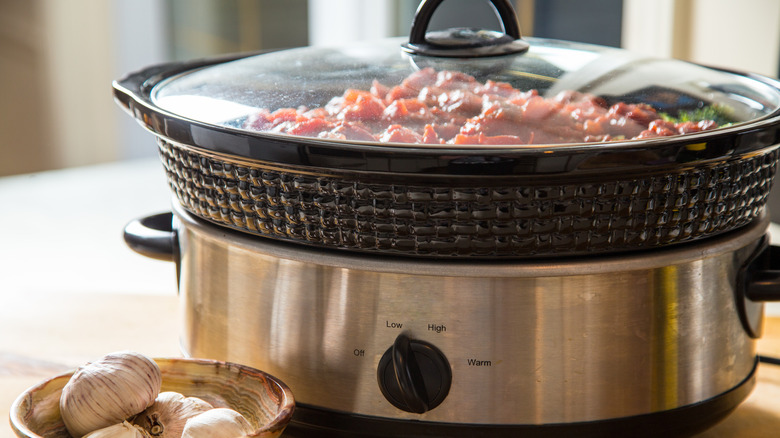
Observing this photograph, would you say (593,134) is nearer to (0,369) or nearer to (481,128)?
(481,128)

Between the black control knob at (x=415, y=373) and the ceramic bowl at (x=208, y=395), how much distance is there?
8 cm

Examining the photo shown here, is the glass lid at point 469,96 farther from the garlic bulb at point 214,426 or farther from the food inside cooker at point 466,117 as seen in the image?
the garlic bulb at point 214,426

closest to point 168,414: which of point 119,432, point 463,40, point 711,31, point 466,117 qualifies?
point 119,432

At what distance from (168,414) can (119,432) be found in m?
0.05

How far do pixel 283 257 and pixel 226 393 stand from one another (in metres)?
0.14

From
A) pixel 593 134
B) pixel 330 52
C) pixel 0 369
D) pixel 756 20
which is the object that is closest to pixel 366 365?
pixel 593 134

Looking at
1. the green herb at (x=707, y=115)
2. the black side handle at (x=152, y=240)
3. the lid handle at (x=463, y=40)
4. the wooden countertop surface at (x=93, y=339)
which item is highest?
the lid handle at (x=463, y=40)

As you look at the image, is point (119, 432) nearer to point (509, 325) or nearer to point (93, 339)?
point (509, 325)

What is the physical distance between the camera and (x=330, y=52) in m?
0.92

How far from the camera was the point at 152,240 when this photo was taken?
902 millimetres

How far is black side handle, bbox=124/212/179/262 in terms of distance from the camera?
2.91 ft

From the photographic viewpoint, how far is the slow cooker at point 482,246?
2.06 feet

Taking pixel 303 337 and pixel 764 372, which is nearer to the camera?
pixel 303 337

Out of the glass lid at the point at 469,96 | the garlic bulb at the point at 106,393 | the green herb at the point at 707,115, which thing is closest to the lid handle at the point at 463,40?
the glass lid at the point at 469,96
